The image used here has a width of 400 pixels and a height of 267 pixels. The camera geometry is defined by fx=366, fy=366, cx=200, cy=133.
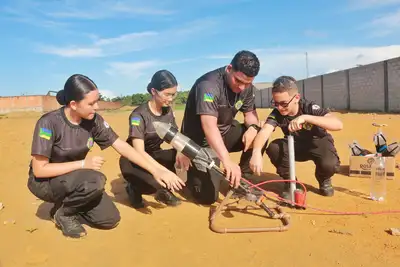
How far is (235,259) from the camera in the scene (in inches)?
102

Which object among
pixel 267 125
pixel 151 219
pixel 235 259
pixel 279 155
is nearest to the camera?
pixel 235 259

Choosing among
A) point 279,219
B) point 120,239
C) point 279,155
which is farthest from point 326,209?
point 120,239

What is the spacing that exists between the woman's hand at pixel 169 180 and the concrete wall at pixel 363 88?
14687 mm

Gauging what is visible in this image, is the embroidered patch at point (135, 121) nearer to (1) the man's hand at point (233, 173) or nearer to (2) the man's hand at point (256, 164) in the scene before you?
(1) the man's hand at point (233, 173)

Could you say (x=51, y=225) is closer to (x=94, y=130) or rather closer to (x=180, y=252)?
(x=94, y=130)

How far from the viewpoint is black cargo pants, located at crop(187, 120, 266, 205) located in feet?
12.7

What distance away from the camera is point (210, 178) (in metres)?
3.83

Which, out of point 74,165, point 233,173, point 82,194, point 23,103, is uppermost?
point 23,103

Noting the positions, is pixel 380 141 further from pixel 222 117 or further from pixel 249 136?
pixel 222 117

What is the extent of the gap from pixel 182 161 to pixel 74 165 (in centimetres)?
118

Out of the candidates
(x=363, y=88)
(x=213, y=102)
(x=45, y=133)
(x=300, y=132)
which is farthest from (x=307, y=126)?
(x=363, y=88)

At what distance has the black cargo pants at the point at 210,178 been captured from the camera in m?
3.86

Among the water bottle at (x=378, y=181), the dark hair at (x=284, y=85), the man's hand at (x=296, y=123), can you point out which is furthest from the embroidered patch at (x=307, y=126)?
the water bottle at (x=378, y=181)

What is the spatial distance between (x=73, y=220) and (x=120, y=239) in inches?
20.6
